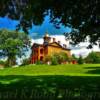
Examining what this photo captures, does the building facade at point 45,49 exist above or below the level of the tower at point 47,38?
below

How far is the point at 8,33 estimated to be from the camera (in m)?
100

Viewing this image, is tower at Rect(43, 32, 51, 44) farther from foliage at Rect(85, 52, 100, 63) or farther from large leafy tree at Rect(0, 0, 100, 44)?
large leafy tree at Rect(0, 0, 100, 44)

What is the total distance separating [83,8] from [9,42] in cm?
8233

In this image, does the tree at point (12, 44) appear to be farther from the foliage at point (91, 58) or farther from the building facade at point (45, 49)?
the foliage at point (91, 58)

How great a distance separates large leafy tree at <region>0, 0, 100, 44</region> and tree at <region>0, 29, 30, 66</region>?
80.3m

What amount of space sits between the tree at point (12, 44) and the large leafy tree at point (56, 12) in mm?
80340

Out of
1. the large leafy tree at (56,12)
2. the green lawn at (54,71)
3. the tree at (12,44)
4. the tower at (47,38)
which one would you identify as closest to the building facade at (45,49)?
the tower at (47,38)

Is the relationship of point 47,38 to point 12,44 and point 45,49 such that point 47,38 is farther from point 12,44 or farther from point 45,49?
point 12,44

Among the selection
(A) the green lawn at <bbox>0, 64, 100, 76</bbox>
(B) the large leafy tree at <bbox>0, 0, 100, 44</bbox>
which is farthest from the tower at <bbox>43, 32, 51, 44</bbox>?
(B) the large leafy tree at <bbox>0, 0, 100, 44</bbox>

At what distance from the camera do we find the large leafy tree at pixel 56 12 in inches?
578

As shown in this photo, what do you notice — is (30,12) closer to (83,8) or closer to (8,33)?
(83,8)

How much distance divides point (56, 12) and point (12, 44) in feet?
269

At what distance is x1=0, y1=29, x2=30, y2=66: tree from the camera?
9719cm

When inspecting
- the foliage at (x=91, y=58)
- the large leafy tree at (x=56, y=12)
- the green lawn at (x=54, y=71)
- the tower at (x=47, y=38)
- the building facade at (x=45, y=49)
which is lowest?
the green lawn at (x=54, y=71)
